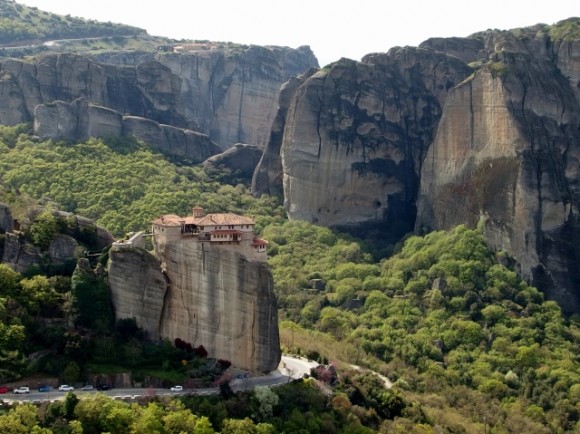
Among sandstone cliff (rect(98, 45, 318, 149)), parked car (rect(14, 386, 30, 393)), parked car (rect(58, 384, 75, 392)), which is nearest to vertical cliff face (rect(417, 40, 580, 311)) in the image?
parked car (rect(58, 384, 75, 392))

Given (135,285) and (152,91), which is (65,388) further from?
(152,91)

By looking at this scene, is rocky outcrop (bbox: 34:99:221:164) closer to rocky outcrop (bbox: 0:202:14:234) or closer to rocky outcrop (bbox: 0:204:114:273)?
rocky outcrop (bbox: 0:204:114:273)

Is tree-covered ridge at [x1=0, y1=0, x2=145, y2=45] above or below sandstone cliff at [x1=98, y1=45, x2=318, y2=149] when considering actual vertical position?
above

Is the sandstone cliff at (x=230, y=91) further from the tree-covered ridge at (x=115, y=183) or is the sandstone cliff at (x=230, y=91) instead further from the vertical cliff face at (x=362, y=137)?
the vertical cliff face at (x=362, y=137)

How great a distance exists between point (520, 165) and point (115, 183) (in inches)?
1656

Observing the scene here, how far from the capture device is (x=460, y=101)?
98875 mm

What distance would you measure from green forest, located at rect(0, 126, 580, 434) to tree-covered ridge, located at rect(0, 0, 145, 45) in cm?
6215

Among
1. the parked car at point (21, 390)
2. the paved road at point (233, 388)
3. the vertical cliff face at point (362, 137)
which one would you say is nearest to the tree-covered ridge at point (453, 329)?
the paved road at point (233, 388)

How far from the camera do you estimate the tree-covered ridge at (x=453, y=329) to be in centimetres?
7381

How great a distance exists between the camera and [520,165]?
90438mm

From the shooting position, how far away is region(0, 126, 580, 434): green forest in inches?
2320

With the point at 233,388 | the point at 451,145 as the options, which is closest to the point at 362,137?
the point at 451,145

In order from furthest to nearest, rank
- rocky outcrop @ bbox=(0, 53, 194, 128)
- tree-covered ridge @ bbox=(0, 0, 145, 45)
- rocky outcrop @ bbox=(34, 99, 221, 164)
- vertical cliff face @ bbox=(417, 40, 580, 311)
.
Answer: tree-covered ridge @ bbox=(0, 0, 145, 45)
rocky outcrop @ bbox=(0, 53, 194, 128)
rocky outcrop @ bbox=(34, 99, 221, 164)
vertical cliff face @ bbox=(417, 40, 580, 311)

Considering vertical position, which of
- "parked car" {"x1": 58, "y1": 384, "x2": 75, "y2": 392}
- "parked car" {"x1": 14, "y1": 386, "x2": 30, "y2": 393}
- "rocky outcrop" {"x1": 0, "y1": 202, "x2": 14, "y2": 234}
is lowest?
"parked car" {"x1": 58, "y1": 384, "x2": 75, "y2": 392}
